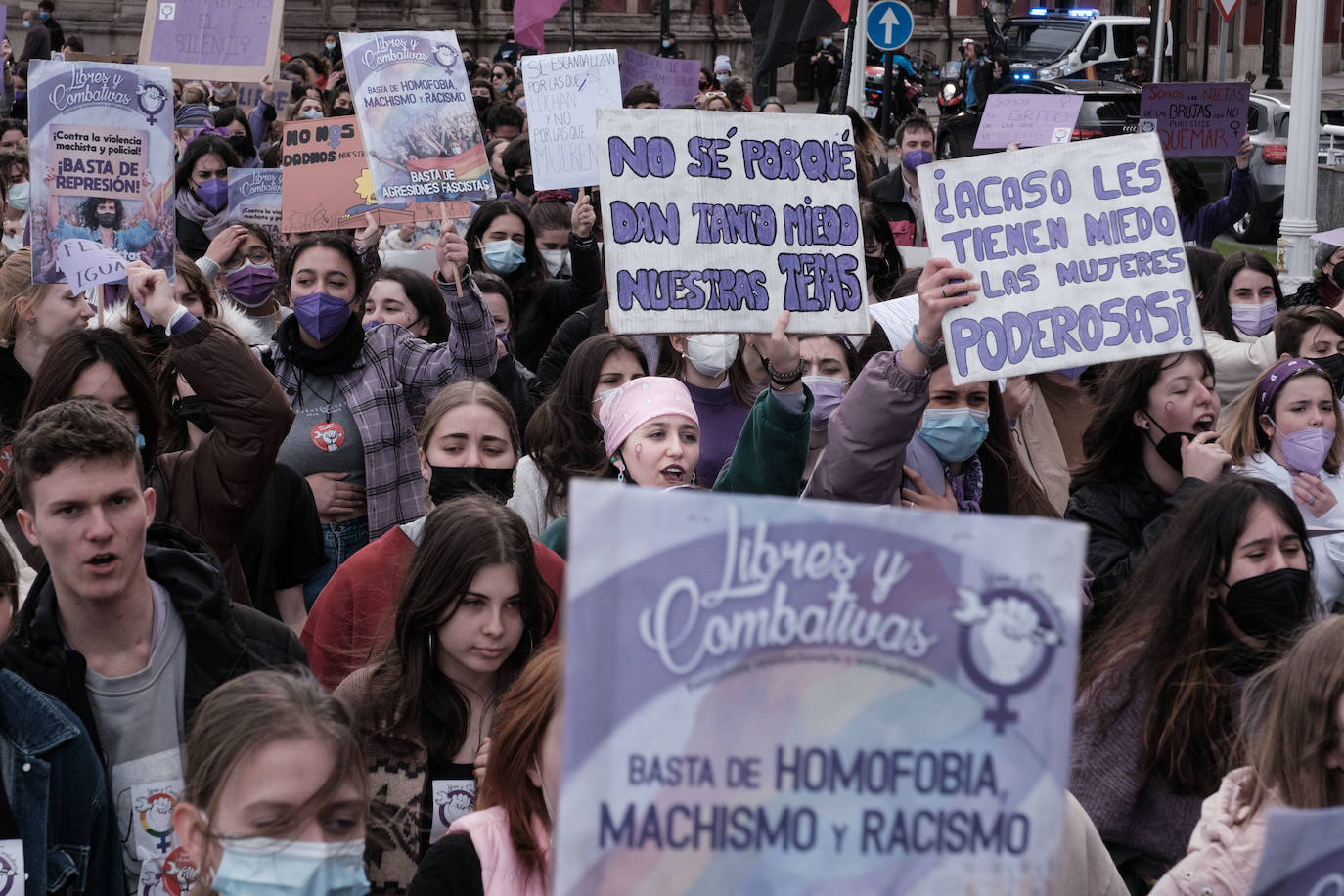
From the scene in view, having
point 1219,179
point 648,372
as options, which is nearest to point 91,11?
point 1219,179

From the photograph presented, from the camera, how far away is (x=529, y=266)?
8086mm

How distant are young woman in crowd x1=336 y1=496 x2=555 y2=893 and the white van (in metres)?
28.5

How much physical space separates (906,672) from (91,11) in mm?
36681

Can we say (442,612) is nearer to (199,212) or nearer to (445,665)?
(445,665)

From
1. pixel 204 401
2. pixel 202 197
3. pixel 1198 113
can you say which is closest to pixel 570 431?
pixel 204 401

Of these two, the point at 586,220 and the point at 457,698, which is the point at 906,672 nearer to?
the point at 457,698

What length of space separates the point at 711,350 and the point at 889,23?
1116 cm

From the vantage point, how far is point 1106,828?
11.4 feet

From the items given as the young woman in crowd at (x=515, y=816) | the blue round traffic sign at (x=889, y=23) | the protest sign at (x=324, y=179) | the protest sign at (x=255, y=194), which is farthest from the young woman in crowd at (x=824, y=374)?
the blue round traffic sign at (x=889, y=23)

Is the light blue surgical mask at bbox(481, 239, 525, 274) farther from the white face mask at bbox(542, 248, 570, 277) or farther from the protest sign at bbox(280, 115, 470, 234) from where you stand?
the white face mask at bbox(542, 248, 570, 277)

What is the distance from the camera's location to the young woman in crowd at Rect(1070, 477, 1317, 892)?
136 inches

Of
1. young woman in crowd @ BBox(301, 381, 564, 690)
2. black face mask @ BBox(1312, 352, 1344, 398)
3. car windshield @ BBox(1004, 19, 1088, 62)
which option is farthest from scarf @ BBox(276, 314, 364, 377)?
car windshield @ BBox(1004, 19, 1088, 62)

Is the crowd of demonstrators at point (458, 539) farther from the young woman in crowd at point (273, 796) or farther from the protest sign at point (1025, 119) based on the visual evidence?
the protest sign at point (1025, 119)

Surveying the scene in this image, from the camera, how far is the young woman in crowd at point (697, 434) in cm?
421
